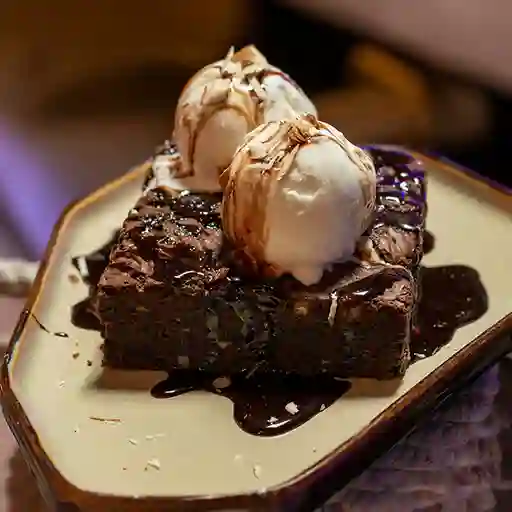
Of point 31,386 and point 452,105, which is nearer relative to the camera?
point 31,386

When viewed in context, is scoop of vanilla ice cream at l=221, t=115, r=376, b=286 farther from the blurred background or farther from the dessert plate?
the blurred background

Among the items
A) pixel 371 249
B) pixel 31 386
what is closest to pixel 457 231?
pixel 371 249

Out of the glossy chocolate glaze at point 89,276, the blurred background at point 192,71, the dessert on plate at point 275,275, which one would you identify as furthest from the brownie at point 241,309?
the blurred background at point 192,71

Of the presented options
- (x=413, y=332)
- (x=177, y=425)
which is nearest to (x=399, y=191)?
(x=413, y=332)

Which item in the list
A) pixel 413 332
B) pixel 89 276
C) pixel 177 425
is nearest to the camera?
pixel 177 425

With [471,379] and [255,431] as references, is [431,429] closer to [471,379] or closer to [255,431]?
[471,379]

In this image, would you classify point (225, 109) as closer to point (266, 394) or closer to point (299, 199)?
point (299, 199)
